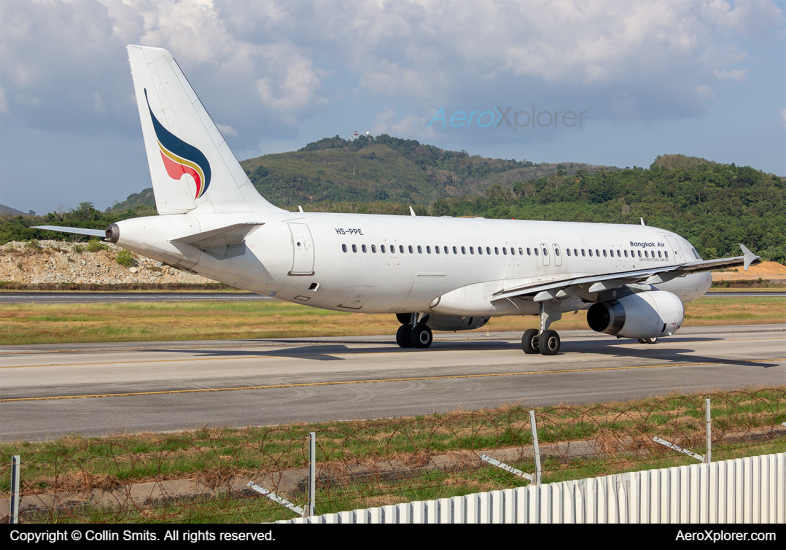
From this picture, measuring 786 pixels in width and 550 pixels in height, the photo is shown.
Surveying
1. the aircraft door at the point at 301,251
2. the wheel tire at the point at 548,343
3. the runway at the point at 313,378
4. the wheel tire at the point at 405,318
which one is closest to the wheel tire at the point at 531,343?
the wheel tire at the point at 548,343

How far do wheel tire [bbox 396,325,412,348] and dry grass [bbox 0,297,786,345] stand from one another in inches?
272

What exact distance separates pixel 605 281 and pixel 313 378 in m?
11.2

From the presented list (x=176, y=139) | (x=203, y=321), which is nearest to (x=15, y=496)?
(x=176, y=139)

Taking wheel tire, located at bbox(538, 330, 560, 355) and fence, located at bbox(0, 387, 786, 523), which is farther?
wheel tire, located at bbox(538, 330, 560, 355)

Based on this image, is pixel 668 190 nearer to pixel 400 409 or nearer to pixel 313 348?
pixel 313 348

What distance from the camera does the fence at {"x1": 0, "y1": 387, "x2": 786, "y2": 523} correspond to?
29.1ft

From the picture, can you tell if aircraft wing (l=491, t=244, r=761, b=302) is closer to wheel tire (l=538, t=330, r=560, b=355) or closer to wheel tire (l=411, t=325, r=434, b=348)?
wheel tire (l=538, t=330, r=560, b=355)

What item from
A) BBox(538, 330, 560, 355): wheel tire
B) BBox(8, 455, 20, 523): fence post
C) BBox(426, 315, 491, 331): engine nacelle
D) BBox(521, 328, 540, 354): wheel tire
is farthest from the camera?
BBox(426, 315, 491, 331): engine nacelle

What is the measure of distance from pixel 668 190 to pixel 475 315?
131 m

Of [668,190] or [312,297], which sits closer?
[312,297]

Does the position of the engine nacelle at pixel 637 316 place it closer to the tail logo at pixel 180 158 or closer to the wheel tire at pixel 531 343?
the wheel tire at pixel 531 343

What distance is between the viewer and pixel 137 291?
2783 inches

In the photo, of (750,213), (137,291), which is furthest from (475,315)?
(750,213)

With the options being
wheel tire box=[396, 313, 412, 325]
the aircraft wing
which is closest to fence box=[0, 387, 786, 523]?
Result: the aircraft wing
